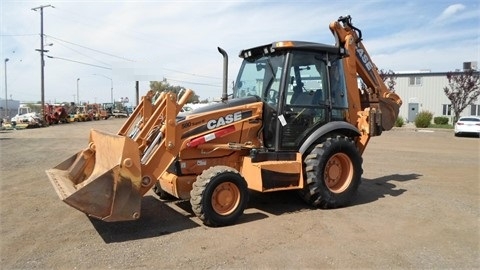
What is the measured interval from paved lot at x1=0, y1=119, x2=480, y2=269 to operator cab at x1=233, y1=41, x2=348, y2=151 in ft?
4.41

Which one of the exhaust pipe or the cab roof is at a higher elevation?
the cab roof

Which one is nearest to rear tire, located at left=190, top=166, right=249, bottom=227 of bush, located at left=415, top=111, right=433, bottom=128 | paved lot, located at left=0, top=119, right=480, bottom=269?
paved lot, located at left=0, top=119, right=480, bottom=269

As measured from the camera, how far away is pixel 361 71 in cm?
846

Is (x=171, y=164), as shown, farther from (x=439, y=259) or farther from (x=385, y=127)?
(x=385, y=127)

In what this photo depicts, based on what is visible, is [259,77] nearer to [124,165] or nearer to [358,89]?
[358,89]

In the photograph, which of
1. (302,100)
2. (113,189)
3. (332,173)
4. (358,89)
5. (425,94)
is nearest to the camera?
(113,189)

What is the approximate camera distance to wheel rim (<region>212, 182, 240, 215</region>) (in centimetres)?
577

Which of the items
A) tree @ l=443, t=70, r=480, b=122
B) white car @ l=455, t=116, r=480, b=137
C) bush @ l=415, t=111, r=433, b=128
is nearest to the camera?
white car @ l=455, t=116, r=480, b=137

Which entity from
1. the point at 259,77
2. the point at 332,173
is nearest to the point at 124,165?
the point at 259,77

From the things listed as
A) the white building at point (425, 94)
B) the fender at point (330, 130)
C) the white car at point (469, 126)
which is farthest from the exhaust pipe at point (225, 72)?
the white building at point (425, 94)

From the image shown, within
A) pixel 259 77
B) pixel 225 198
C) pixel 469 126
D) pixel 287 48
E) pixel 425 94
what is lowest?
pixel 225 198

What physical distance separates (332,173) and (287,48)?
7.38 ft

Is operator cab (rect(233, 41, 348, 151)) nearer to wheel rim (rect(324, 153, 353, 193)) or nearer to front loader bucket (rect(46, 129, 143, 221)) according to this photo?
wheel rim (rect(324, 153, 353, 193))

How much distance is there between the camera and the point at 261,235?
5.48 metres
